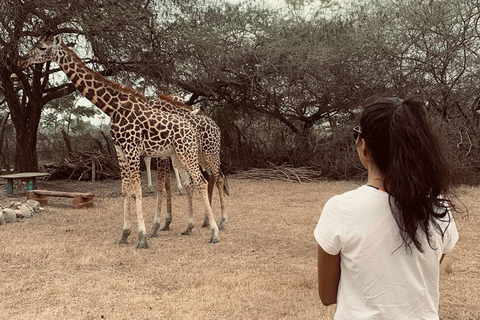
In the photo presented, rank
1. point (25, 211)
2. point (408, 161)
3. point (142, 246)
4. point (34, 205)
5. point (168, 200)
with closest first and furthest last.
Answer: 1. point (408, 161)
2. point (142, 246)
3. point (168, 200)
4. point (25, 211)
5. point (34, 205)

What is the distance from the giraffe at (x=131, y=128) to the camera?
5.52m

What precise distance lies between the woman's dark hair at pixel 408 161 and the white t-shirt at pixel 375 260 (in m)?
0.04

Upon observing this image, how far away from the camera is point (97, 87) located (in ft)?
18.8

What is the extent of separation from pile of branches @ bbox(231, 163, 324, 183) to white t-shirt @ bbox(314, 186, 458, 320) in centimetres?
1057

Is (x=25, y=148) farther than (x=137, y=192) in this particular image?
Yes

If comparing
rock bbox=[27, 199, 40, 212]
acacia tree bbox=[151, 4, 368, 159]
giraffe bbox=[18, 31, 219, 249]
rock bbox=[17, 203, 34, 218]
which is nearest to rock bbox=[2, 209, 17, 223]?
rock bbox=[17, 203, 34, 218]

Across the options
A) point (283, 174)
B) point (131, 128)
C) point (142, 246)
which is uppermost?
point (131, 128)

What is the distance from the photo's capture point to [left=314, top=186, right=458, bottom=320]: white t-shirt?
1.41 meters

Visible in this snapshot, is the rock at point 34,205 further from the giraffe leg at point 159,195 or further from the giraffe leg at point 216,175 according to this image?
the giraffe leg at point 216,175

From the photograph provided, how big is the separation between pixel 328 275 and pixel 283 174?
11040 mm

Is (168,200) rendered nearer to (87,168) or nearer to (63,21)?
(63,21)

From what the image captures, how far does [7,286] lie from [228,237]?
8.97 ft

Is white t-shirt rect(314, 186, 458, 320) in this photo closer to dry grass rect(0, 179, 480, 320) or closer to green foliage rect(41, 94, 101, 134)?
dry grass rect(0, 179, 480, 320)

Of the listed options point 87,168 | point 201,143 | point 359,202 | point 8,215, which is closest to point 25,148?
point 87,168
